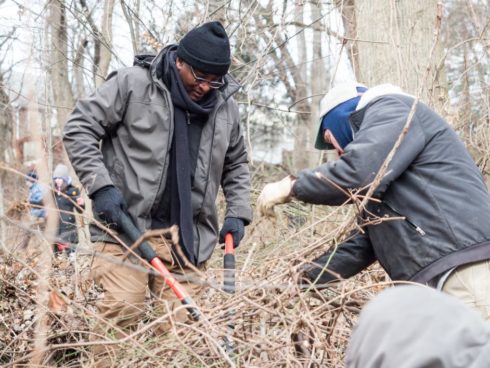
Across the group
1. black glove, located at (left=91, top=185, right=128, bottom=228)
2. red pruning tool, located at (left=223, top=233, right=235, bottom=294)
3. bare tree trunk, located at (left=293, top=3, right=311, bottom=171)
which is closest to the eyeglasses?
black glove, located at (left=91, top=185, right=128, bottom=228)

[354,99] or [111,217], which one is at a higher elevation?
[354,99]

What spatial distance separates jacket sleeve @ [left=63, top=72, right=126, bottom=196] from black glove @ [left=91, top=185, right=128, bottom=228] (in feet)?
0.15

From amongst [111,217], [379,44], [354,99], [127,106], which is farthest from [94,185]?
[379,44]

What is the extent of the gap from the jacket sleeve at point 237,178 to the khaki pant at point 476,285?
1.62 metres

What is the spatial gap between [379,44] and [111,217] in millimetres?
3539

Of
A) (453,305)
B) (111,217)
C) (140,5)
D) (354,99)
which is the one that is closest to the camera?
(453,305)

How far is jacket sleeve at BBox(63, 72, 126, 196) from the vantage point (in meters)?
3.74

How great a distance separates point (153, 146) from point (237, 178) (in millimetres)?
753

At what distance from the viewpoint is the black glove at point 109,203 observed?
3619 mm

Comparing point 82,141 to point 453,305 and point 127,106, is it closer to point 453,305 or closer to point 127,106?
point 127,106

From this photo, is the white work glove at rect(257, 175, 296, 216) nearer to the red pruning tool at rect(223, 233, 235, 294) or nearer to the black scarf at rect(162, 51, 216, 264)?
the red pruning tool at rect(223, 233, 235, 294)

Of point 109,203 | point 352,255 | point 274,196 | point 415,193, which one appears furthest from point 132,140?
point 415,193

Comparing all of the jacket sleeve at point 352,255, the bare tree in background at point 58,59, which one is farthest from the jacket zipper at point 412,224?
the bare tree in background at point 58,59

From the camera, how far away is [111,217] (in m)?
3.63
